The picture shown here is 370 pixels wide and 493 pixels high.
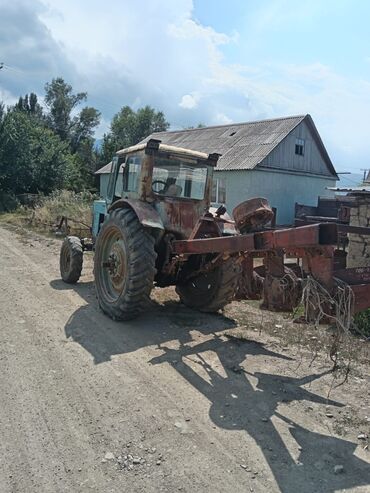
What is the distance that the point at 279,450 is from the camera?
3.37 m

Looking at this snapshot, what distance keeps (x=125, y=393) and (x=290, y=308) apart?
5.55 ft

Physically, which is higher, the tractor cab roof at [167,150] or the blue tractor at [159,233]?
the tractor cab roof at [167,150]

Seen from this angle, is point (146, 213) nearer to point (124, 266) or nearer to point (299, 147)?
point (124, 266)

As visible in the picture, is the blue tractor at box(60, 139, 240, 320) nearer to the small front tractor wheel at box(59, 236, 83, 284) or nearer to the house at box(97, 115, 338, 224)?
the small front tractor wheel at box(59, 236, 83, 284)

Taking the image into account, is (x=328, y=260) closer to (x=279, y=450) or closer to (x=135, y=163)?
(x=279, y=450)

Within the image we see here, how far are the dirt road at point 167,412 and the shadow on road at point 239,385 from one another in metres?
0.01

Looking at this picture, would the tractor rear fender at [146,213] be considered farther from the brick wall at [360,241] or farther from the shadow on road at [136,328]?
the brick wall at [360,241]

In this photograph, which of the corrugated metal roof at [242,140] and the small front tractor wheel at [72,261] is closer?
the small front tractor wheel at [72,261]

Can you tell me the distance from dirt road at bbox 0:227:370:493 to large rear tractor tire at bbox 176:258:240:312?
37 cm

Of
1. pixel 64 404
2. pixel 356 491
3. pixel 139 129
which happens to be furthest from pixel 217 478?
pixel 139 129

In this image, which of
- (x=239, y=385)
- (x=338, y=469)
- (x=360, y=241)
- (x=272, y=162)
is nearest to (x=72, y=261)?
(x=239, y=385)

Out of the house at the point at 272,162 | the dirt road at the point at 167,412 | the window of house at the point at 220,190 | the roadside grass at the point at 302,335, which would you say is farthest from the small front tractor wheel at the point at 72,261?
the window of house at the point at 220,190

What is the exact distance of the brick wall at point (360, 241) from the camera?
26.8ft

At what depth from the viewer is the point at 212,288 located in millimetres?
6379
